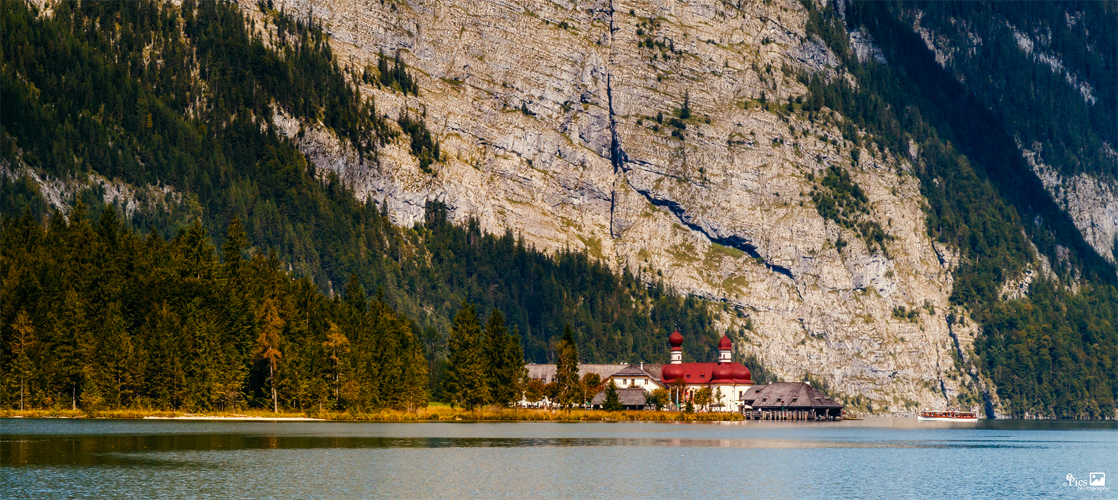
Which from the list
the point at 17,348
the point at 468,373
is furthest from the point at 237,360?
the point at 468,373

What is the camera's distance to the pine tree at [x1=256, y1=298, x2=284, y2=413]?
14750cm

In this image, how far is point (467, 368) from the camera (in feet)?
570

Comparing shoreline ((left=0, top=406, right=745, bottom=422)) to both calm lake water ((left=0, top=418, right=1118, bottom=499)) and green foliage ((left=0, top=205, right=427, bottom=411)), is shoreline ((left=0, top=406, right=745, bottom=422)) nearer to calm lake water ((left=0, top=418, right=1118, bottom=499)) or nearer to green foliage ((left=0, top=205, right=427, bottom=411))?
green foliage ((left=0, top=205, right=427, bottom=411))

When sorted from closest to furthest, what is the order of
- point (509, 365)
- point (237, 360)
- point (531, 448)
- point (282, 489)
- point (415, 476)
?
point (282, 489) → point (415, 476) → point (531, 448) → point (237, 360) → point (509, 365)

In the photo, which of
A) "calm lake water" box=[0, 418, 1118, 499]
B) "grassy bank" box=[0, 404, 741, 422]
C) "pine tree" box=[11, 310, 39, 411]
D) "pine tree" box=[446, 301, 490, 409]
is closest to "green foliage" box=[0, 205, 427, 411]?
"pine tree" box=[11, 310, 39, 411]

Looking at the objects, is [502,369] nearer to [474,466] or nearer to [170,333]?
[170,333]

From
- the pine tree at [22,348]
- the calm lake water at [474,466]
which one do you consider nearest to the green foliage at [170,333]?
the pine tree at [22,348]

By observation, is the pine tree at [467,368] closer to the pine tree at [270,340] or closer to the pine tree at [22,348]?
the pine tree at [270,340]

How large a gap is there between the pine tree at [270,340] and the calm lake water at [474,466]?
2359 centimetres

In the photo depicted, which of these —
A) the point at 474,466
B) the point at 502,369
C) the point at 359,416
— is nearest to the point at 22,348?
the point at 359,416

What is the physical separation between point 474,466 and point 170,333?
65.5 metres

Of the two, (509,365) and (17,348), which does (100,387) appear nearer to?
(17,348)

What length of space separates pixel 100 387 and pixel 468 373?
55.6 meters

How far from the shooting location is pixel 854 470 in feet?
289
